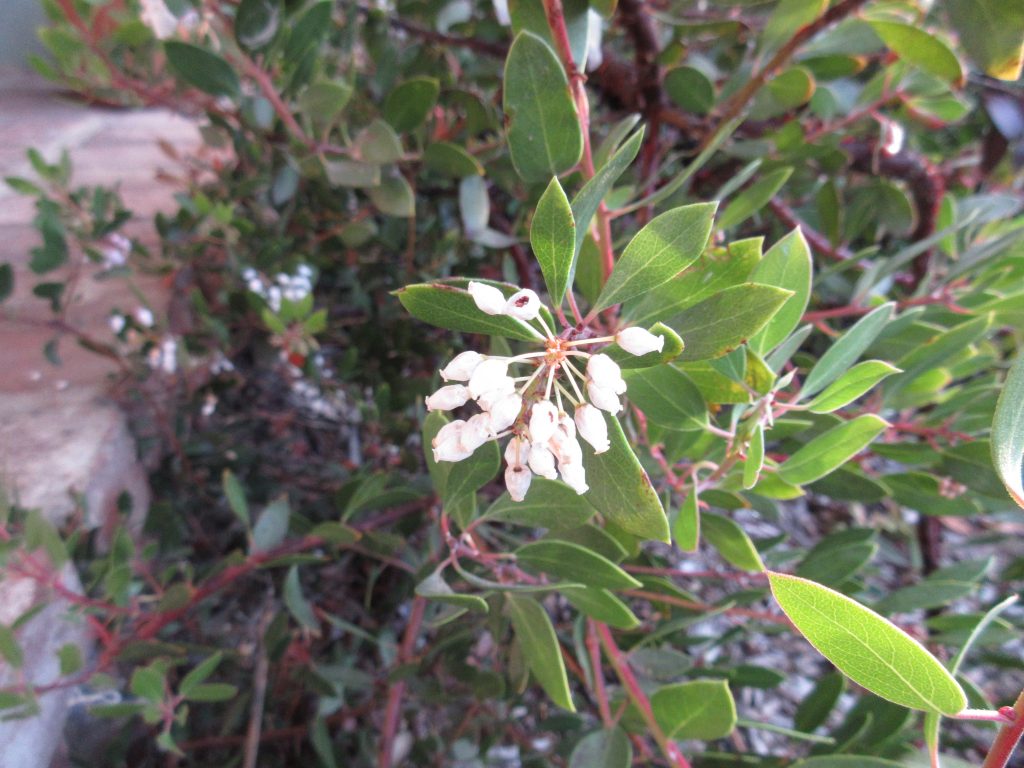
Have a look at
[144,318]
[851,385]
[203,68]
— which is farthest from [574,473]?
[144,318]

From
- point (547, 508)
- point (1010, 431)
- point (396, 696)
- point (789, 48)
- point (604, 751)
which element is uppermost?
point (789, 48)

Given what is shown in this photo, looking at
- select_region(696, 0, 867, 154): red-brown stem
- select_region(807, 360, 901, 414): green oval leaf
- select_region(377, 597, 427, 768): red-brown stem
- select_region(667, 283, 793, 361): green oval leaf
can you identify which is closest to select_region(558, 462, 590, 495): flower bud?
select_region(667, 283, 793, 361): green oval leaf

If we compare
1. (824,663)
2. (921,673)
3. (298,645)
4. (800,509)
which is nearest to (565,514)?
(921,673)

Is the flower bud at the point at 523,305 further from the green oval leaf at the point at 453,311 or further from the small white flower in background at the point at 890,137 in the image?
the small white flower in background at the point at 890,137

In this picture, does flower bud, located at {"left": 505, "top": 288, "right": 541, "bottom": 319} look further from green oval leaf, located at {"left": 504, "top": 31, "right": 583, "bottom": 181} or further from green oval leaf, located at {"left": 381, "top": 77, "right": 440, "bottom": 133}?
green oval leaf, located at {"left": 381, "top": 77, "right": 440, "bottom": 133}

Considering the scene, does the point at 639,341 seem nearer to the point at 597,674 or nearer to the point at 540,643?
Result: the point at 540,643

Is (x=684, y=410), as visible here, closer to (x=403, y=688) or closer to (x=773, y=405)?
(x=773, y=405)
